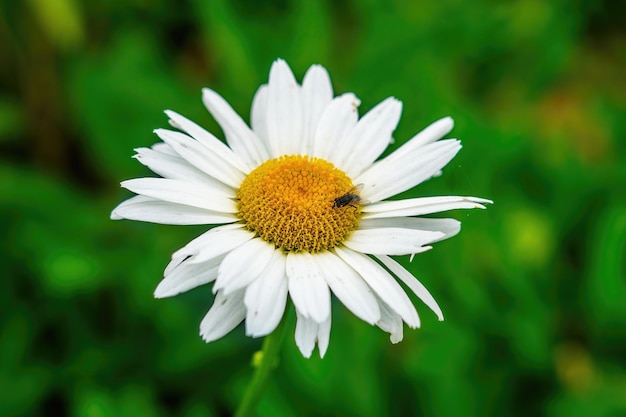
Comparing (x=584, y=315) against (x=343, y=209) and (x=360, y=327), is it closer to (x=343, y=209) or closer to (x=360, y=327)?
(x=360, y=327)

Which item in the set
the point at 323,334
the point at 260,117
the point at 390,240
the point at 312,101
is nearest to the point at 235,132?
the point at 260,117

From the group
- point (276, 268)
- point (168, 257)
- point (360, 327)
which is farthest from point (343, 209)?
point (168, 257)

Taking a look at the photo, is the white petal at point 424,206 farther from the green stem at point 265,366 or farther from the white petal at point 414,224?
the green stem at point 265,366

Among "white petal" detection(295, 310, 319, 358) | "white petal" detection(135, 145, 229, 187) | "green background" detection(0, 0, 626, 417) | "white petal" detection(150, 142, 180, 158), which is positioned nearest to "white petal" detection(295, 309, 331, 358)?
"white petal" detection(295, 310, 319, 358)

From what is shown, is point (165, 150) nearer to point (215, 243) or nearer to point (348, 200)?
point (215, 243)

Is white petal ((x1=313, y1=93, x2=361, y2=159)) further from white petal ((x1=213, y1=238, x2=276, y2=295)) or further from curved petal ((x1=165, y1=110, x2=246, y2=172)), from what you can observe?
white petal ((x1=213, y1=238, x2=276, y2=295))

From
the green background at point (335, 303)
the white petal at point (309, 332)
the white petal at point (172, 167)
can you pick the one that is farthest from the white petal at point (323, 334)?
the green background at point (335, 303)
